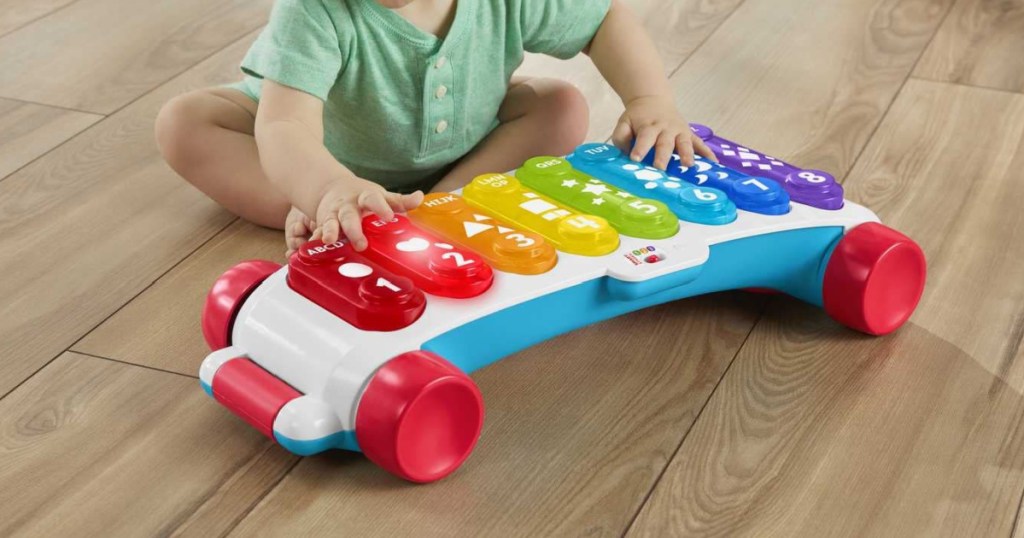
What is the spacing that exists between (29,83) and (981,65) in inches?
41.6

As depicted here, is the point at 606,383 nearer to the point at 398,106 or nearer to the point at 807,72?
the point at 398,106

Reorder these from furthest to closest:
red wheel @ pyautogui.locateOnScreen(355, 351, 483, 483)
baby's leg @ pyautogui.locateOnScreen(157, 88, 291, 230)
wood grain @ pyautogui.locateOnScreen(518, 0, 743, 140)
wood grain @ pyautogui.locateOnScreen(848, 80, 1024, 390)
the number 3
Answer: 1. wood grain @ pyautogui.locateOnScreen(518, 0, 743, 140)
2. baby's leg @ pyautogui.locateOnScreen(157, 88, 291, 230)
3. wood grain @ pyautogui.locateOnScreen(848, 80, 1024, 390)
4. the number 3
5. red wheel @ pyautogui.locateOnScreen(355, 351, 483, 483)

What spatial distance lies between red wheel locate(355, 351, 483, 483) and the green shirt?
11.5 inches

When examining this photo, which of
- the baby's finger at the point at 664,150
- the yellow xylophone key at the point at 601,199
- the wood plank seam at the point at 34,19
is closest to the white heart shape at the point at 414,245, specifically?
the yellow xylophone key at the point at 601,199

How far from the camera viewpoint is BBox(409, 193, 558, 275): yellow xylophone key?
0.72 metres

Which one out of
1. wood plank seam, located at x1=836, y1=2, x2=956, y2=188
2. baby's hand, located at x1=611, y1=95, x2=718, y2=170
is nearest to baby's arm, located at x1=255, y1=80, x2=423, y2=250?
baby's hand, located at x1=611, y1=95, x2=718, y2=170

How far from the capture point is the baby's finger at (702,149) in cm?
91

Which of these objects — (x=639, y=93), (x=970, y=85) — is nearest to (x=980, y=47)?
(x=970, y=85)

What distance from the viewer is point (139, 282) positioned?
906 millimetres

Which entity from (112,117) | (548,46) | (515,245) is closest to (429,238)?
(515,245)

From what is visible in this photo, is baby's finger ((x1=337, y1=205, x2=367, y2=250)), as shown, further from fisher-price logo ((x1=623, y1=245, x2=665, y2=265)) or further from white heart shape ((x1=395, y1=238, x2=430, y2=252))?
fisher-price logo ((x1=623, y1=245, x2=665, y2=265))

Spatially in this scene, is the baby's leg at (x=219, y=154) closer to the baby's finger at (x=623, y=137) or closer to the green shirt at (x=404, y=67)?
the green shirt at (x=404, y=67)

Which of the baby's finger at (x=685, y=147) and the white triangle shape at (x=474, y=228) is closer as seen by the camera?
the white triangle shape at (x=474, y=228)

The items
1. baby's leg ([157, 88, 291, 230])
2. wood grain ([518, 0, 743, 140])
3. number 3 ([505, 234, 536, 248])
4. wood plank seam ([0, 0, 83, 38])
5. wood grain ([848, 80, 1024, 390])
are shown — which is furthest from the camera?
wood plank seam ([0, 0, 83, 38])
